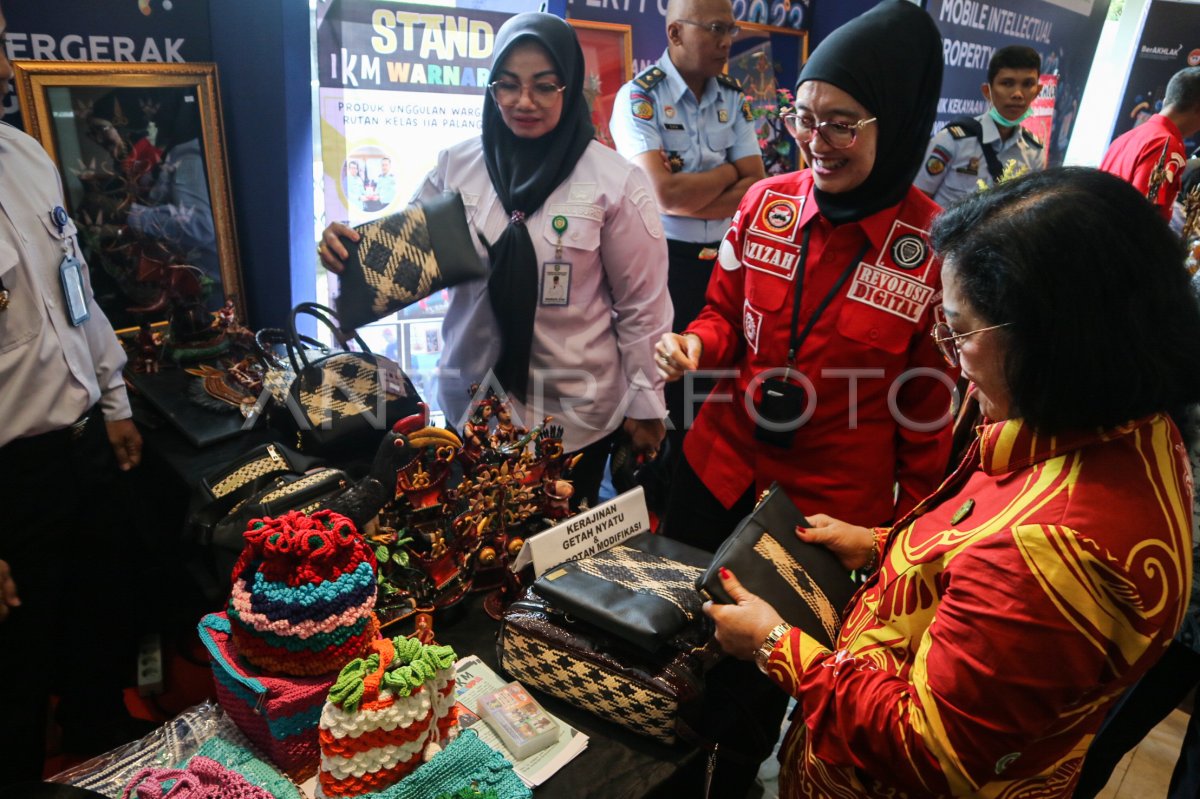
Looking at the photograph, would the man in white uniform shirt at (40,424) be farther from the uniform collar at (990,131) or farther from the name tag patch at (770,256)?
the uniform collar at (990,131)

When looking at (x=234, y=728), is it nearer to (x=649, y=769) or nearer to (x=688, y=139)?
(x=649, y=769)

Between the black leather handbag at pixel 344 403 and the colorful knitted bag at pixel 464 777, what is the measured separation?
115 cm

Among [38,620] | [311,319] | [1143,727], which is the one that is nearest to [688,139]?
[311,319]

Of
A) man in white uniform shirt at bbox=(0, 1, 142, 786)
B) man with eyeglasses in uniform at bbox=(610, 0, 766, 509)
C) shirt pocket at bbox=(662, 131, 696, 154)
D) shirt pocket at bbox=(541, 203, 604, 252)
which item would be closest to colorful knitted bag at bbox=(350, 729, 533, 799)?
man in white uniform shirt at bbox=(0, 1, 142, 786)

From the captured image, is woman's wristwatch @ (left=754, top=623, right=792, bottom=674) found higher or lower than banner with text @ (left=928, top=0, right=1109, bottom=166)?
lower

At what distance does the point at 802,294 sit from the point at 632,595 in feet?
2.86

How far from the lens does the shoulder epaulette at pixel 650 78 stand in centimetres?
309

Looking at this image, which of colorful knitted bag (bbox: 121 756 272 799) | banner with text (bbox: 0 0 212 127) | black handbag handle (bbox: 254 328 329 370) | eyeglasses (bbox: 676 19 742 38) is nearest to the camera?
colorful knitted bag (bbox: 121 756 272 799)

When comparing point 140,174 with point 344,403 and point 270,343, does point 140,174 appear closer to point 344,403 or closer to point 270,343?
point 270,343

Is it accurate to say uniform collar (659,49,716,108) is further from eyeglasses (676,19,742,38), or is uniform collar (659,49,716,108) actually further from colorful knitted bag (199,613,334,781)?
colorful knitted bag (199,613,334,781)

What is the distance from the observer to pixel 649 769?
1201 mm

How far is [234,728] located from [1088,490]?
128 cm

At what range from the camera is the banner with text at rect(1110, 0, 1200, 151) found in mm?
6707

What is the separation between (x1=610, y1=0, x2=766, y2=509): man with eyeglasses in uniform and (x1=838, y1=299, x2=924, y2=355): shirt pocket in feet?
4.10
